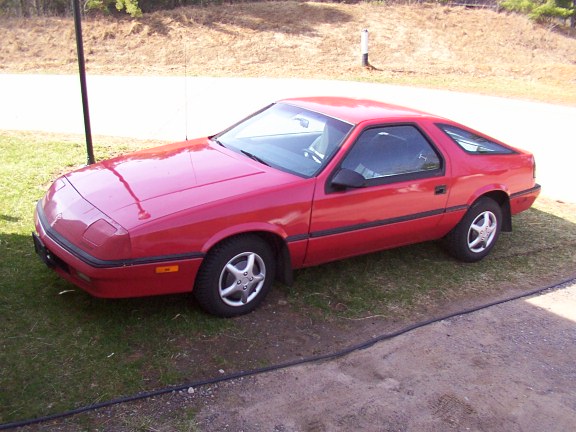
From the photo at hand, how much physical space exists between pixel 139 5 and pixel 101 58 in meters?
5.68

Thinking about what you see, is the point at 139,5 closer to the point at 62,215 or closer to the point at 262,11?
the point at 262,11

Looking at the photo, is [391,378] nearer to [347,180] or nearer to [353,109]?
[347,180]

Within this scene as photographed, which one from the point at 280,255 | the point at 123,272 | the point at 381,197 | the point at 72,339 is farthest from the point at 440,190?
the point at 72,339

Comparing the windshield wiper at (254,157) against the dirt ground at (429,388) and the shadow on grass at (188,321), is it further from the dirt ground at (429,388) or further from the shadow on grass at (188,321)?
the dirt ground at (429,388)

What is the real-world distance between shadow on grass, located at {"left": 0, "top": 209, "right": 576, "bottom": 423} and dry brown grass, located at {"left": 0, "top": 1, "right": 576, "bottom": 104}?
40.6 feet

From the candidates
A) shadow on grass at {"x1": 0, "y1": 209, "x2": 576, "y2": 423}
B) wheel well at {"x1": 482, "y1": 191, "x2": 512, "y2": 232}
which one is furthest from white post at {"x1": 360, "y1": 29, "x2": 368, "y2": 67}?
shadow on grass at {"x1": 0, "y1": 209, "x2": 576, "y2": 423}

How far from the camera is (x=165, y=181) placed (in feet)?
14.0

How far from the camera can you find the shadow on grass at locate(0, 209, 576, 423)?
11.3 feet

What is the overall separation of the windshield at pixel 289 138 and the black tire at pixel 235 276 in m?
0.72

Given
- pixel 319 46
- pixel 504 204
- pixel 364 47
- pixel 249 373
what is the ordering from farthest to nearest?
pixel 319 46 → pixel 364 47 → pixel 504 204 → pixel 249 373

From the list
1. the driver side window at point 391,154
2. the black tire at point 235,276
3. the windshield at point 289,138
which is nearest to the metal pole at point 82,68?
the windshield at point 289,138

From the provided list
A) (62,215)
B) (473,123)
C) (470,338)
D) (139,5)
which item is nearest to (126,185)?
(62,215)

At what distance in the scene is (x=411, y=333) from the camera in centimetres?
429

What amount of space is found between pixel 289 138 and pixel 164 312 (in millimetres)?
1768
